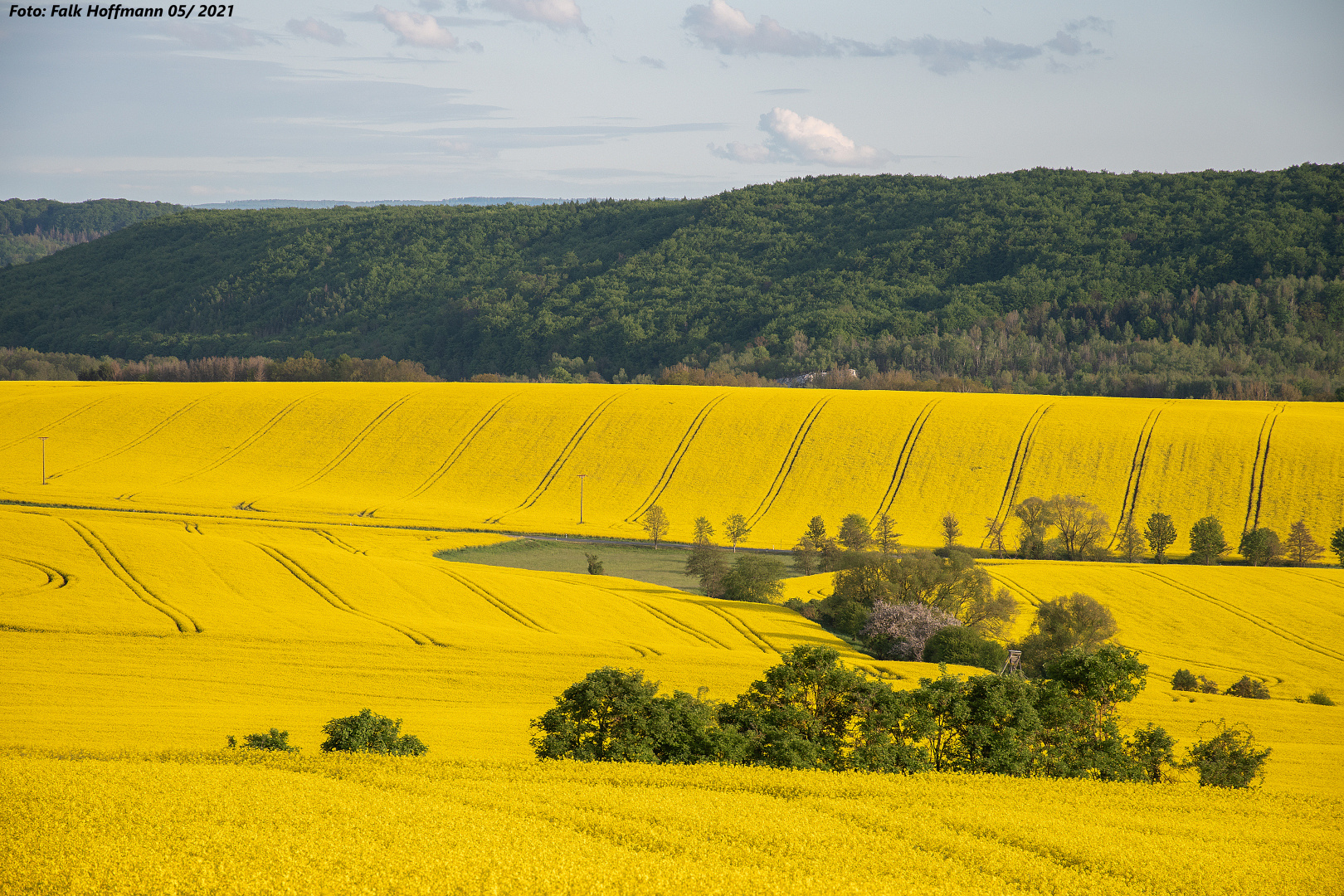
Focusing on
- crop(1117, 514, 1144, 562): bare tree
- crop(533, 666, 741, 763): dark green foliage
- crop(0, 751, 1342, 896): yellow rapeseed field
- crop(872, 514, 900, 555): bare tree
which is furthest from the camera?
crop(872, 514, 900, 555): bare tree

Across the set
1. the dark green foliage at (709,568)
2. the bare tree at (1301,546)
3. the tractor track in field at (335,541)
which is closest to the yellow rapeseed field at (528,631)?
the tractor track in field at (335,541)

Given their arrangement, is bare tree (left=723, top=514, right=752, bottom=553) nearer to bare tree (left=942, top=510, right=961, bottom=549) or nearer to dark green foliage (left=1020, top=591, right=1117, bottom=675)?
bare tree (left=942, top=510, right=961, bottom=549)

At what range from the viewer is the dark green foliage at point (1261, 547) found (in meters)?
53.9

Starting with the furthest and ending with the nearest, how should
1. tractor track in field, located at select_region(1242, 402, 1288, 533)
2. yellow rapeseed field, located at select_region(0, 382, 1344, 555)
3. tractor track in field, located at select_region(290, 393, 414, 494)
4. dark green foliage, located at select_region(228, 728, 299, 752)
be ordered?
1. tractor track in field, located at select_region(290, 393, 414, 494)
2. yellow rapeseed field, located at select_region(0, 382, 1344, 555)
3. tractor track in field, located at select_region(1242, 402, 1288, 533)
4. dark green foliage, located at select_region(228, 728, 299, 752)

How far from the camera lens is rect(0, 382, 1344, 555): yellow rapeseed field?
64562 mm

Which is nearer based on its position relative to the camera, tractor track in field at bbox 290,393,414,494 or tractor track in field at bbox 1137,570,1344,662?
tractor track in field at bbox 1137,570,1344,662

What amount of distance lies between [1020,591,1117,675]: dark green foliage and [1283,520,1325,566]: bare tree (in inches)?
824

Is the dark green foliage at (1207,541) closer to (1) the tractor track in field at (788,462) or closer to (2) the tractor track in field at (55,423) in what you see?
(1) the tractor track in field at (788,462)

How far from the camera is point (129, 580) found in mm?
39375

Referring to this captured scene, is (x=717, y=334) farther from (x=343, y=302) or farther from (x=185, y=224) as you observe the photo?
(x=185, y=224)

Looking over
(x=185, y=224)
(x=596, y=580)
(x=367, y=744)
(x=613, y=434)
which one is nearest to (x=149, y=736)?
(x=367, y=744)

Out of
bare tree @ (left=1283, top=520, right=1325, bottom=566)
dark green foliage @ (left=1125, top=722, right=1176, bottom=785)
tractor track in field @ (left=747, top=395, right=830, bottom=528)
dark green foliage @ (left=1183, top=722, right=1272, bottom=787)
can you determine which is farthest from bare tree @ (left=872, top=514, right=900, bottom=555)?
dark green foliage @ (left=1125, top=722, right=1176, bottom=785)

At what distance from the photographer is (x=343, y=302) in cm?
15288

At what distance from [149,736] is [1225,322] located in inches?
4387
